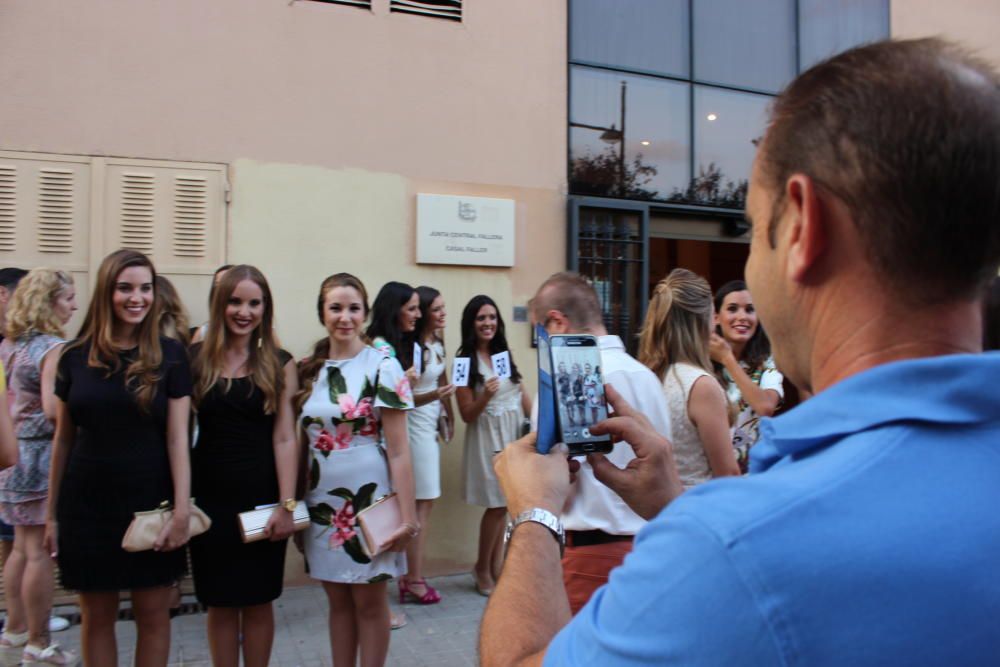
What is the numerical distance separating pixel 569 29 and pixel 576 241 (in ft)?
5.81

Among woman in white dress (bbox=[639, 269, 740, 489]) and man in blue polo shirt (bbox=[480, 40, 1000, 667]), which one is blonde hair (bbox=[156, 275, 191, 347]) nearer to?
woman in white dress (bbox=[639, 269, 740, 489])

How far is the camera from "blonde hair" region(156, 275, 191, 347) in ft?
15.1

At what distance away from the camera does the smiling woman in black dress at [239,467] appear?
11.5 feet

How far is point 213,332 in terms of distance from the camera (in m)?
3.67

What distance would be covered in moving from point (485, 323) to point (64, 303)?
2.71 metres

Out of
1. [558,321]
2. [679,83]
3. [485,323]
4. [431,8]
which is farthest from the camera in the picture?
[679,83]

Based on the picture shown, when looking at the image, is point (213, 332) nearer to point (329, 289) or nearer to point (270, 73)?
point (329, 289)

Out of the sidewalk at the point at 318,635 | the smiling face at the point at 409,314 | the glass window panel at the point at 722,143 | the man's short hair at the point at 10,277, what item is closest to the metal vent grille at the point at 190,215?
the man's short hair at the point at 10,277

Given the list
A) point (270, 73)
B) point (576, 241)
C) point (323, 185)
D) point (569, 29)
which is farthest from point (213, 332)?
point (569, 29)

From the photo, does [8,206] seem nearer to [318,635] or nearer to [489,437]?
[318,635]

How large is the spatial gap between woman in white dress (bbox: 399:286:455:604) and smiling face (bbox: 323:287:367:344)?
160 centimetres

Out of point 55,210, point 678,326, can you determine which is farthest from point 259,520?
point 55,210

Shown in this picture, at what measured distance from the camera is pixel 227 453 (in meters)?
3.56

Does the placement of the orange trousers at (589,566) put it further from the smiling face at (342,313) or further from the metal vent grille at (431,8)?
the metal vent grille at (431,8)
